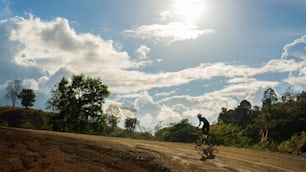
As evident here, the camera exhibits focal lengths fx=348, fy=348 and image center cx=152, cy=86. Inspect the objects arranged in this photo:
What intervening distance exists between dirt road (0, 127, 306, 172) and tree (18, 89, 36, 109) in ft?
402

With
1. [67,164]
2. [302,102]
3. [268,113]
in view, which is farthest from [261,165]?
[302,102]

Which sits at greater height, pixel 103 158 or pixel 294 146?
pixel 294 146

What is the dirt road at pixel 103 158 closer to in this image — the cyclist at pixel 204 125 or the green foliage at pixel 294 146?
the cyclist at pixel 204 125

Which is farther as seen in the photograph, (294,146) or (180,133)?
(180,133)

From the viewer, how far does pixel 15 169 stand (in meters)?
13.4

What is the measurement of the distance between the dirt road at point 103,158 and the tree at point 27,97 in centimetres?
12246

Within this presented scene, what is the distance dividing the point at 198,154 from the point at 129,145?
4.17 meters

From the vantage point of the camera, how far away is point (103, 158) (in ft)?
55.5

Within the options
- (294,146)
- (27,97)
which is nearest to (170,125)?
(294,146)

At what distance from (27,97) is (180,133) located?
102 m

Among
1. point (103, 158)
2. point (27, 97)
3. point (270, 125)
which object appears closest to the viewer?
point (103, 158)

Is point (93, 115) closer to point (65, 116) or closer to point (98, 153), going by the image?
point (65, 116)

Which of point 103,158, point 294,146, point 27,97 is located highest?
point 27,97

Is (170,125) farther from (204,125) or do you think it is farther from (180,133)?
(204,125)
